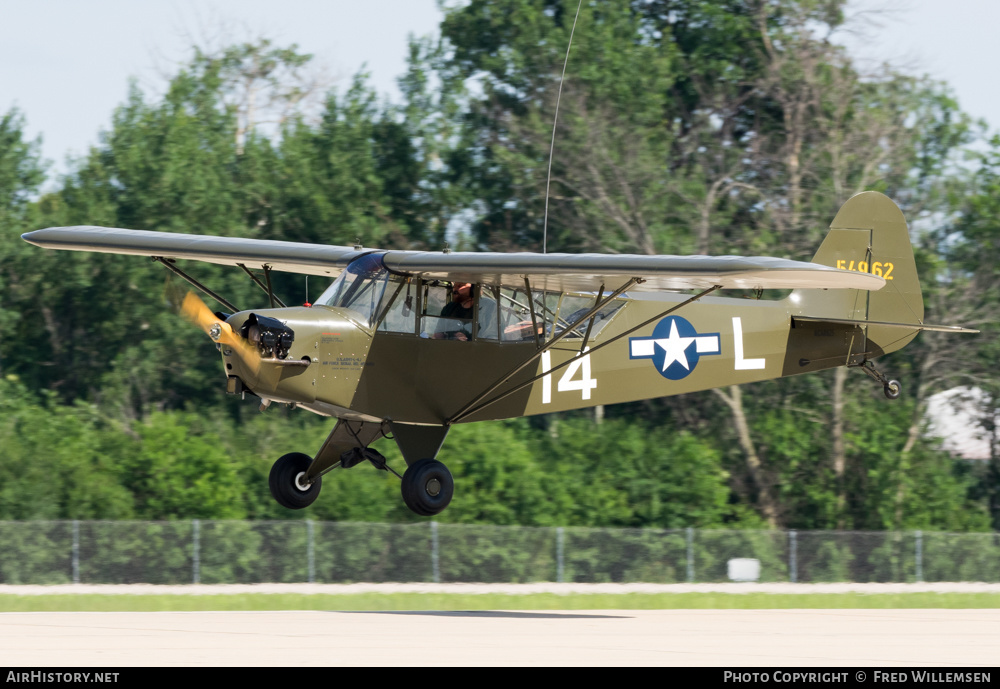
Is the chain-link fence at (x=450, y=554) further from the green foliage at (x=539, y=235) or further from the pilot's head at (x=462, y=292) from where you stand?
the pilot's head at (x=462, y=292)

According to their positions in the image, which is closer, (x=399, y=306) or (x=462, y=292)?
(x=399, y=306)

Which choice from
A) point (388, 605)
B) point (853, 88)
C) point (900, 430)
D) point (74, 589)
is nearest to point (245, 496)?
point (74, 589)

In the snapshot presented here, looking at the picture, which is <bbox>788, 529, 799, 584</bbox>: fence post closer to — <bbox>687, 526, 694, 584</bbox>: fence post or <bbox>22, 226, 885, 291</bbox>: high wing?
<bbox>687, 526, 694, 584</bbox>: fence post

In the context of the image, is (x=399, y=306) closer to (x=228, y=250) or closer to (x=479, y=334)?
(x=479, y=334)

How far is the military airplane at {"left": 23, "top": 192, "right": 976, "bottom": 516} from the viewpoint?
44.2ft

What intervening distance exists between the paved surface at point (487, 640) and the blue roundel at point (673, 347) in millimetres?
3349

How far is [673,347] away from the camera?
16672mm

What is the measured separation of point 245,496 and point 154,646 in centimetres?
1883

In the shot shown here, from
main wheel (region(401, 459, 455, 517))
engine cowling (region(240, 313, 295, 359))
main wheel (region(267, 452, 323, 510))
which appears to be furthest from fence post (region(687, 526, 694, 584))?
engine cowling (region(240, 313, 295, 359))

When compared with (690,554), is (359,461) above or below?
above

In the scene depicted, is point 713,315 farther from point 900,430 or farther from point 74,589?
point 900,430

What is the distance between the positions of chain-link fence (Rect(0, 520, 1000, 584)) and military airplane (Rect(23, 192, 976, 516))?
11.3 metres

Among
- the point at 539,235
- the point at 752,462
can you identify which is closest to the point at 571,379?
the point at 752,462

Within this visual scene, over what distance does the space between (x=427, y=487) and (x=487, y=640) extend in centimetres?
183
